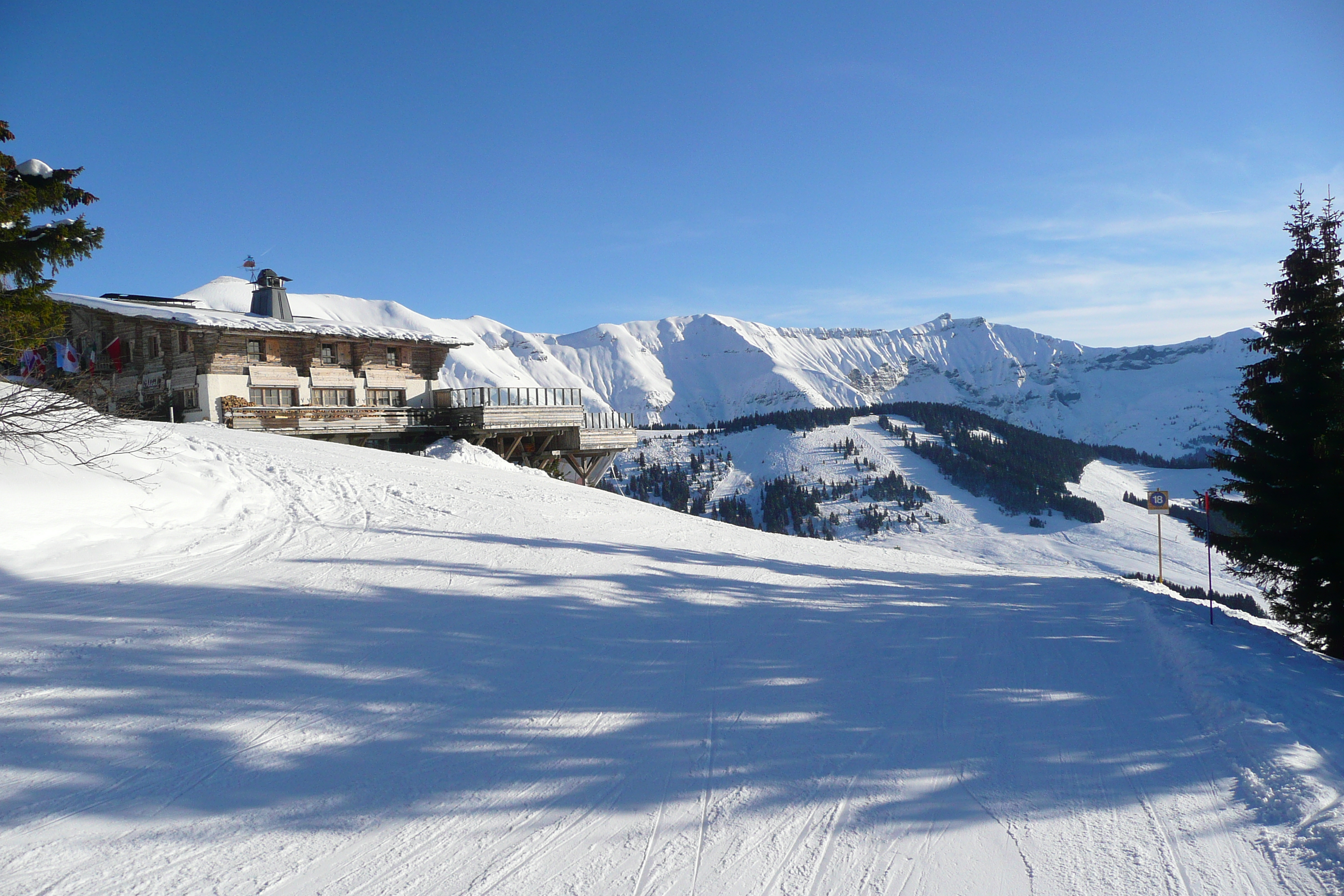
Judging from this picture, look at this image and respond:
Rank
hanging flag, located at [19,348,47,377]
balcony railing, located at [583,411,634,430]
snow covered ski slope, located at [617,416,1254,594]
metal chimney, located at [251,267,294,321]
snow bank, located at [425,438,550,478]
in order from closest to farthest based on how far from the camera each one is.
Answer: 1. hanging flag, located at [19,348,47,377]
2. snow bank, located at [425,438,550,478]
3. balcony railing, located at [583,411,634,430]
4. metal chimney, located at [251,267,294,321]
5. snow covered ski slope, located at [617,416,1254,594]

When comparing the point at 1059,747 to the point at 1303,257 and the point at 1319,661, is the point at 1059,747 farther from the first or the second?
the point at 1303,257

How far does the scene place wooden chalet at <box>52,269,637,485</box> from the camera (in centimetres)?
2466

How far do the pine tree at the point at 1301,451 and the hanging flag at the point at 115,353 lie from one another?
110 ft

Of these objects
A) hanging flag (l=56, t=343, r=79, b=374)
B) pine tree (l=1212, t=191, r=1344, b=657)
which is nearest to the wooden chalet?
hanging flag (l=56, t=343, r=79, b=374)

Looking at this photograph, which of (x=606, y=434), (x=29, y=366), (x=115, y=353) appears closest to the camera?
(x=29, y=366)

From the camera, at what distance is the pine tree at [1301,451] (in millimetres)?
13297

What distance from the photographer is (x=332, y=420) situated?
25656 mm

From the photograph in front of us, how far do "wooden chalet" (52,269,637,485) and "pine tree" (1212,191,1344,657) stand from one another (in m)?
A: 18.7

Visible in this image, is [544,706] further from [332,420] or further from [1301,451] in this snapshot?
[332,420]

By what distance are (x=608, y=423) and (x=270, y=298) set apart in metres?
16.7

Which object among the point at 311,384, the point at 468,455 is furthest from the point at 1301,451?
the point at 311,384

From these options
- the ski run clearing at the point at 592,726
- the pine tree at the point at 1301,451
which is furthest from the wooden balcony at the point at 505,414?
the pine tree at the point at 1301,451

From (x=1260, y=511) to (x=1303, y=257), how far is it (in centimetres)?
492

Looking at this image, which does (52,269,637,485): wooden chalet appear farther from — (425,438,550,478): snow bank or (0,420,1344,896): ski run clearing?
(0,420,1344,896): ski run clearing
